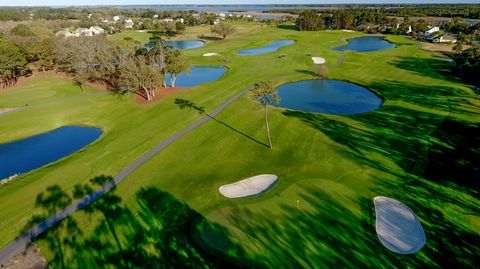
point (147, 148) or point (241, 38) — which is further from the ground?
point (241, 38)

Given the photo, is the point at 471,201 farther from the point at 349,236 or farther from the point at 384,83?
the point at 384,83

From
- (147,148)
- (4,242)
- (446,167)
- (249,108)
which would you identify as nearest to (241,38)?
(249,108)

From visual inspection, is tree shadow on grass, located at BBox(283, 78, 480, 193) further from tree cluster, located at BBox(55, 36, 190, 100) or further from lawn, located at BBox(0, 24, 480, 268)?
tree cluster, located at BBox(55, 36, 190, 100)

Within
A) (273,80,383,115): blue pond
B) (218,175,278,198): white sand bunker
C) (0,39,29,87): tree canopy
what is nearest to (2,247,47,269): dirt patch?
(218,175,278,198): white sand bunker

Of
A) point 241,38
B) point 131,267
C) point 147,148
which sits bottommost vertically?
point 131,267

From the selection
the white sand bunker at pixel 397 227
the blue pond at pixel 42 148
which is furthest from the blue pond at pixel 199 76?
the white sand bunker at pixel 397 227

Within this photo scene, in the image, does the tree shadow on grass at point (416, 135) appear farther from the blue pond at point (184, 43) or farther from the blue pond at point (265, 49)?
the blue pond at point (184, 43)

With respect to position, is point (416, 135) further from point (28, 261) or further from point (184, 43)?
point (184, 43)
